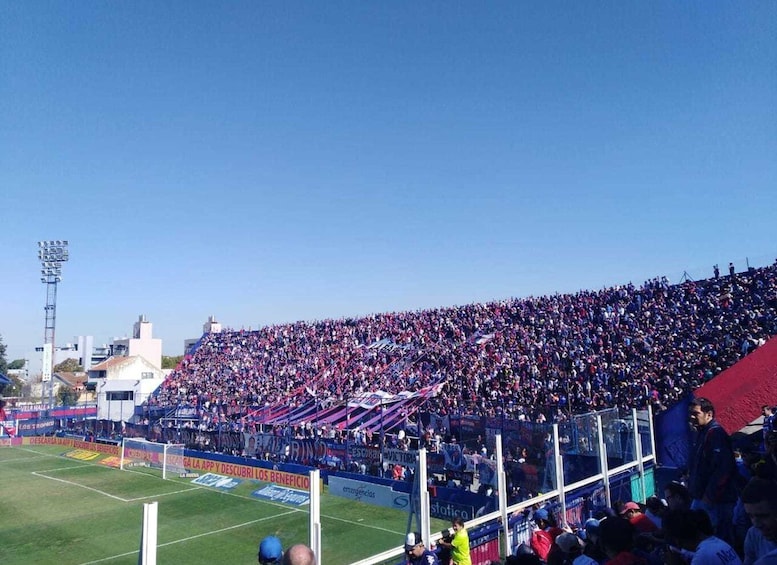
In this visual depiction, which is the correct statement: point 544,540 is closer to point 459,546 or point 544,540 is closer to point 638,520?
point 459,546

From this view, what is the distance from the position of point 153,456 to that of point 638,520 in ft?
81.5

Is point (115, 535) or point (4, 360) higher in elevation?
point (4, 360)

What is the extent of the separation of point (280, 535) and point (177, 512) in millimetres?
5156

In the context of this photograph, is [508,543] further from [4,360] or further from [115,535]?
[4,360]

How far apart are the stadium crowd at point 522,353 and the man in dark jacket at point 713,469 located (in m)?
16.4

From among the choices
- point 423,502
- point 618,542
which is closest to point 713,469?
point 618,542

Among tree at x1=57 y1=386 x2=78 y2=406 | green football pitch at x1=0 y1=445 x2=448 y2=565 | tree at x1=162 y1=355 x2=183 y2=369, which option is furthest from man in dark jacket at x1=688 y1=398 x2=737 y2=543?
tree at x1=162 y1=355 x2=183 y2=369

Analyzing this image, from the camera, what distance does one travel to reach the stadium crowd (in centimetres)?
2319

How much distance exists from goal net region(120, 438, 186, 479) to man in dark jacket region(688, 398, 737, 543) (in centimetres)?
2300

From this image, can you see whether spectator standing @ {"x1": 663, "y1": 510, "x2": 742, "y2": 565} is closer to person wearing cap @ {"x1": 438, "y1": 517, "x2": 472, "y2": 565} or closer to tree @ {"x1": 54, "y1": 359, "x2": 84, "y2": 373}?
person wearing cap @ {"x1": 438, "y1": 517, "x2": 472, "y2": 565}

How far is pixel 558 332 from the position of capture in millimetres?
30688

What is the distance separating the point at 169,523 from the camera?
16.8 m

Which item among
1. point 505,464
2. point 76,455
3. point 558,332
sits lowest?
point 76,455

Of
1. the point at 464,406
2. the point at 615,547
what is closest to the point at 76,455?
the point at 464,406
